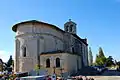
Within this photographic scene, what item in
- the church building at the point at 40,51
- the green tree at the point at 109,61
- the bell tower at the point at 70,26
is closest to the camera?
the church building at the point at 40,51

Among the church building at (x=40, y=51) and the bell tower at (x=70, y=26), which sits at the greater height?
the bell tower at (x=70, y=26)

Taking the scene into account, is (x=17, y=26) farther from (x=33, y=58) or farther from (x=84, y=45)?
(x=84, y=45)

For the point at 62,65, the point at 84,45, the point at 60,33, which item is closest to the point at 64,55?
the point at 62,65

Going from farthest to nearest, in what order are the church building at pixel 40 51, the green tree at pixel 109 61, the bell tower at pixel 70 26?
the green tree at pixel 109 61
the bell tower at pixel 70 26
the church building at pixel 40 51

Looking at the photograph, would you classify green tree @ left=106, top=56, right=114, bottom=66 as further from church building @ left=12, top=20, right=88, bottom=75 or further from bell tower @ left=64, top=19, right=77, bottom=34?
church building @ left=12, top=20, right=88, bottom=75

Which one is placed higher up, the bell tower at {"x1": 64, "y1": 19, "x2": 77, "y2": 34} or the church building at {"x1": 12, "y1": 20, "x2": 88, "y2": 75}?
the bell tower at {"x1": 64, "y1": 19, "x2": 77, "y2": 34}

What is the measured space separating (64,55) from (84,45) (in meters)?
26.1

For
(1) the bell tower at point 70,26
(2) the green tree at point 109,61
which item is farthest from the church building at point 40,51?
(2) the green tree at point 109,61

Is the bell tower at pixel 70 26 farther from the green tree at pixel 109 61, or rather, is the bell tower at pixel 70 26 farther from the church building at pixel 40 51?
the green tree at pixel 109 61

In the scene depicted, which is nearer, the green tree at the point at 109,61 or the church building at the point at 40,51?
the church building at the point at 40,51

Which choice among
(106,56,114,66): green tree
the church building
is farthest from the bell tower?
(106,56,114,66): green tree

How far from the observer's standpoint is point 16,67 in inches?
1871

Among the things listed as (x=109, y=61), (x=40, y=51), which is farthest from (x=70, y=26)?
(x=109, y=61)

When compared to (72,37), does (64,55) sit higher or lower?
lower
